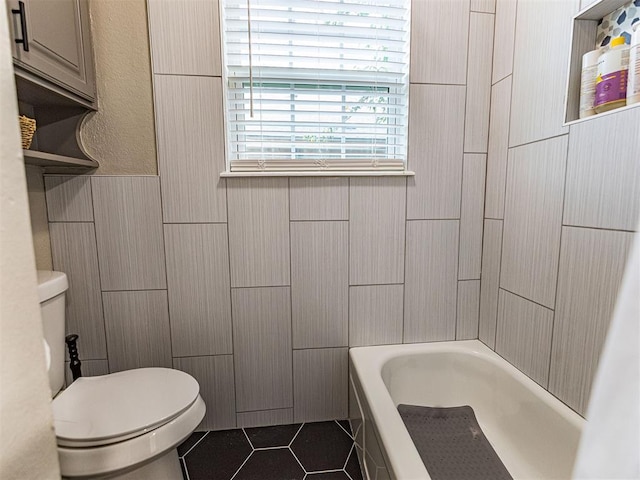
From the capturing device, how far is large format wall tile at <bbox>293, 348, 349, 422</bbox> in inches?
64.2

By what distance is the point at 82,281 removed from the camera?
1.44 metres

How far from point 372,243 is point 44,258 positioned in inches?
55.7

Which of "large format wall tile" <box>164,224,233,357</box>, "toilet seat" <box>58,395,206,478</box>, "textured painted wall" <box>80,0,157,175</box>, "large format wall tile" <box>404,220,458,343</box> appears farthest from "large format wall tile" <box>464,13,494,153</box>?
"toilet seat" <box>58,395,206,478</box>

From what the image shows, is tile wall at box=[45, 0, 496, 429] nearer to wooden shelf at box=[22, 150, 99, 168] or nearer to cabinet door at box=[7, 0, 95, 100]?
wooden shelf at box=[22, 150, 99, 168]

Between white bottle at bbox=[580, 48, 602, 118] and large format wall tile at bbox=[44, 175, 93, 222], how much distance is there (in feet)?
6.15

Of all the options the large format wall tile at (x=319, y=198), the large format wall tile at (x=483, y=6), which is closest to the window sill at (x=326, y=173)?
the large format wall tile at (x=319, y=198)

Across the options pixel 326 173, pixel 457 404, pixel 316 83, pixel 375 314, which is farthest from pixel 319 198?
pixel 457 404

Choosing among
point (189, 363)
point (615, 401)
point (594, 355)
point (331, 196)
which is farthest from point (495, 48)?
point (189, 363)

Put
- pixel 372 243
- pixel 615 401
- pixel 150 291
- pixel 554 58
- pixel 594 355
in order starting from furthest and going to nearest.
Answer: pixel 372 243, pixel 150 291, pixel 554 58, pixel 594 355, pixel 615 401

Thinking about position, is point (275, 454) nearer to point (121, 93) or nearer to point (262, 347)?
point (262, 347)

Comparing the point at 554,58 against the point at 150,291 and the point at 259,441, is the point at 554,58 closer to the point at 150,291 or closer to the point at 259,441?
the point at 150,291

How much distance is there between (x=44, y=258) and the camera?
4.53ft

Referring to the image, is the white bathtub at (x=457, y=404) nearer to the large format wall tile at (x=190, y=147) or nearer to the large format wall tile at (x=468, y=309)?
the large format wall tile at (x=468, y=309)

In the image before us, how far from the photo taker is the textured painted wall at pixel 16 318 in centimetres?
37
